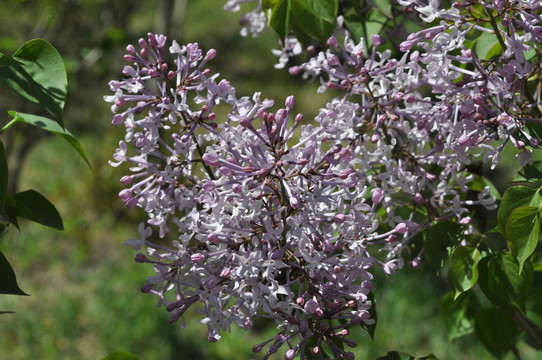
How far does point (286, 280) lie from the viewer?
2.72 feet

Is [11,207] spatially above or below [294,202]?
below

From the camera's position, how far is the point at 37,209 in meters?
0.91

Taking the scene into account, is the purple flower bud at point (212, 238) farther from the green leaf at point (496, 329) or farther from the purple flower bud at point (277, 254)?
the green leaf at point (496, 329)

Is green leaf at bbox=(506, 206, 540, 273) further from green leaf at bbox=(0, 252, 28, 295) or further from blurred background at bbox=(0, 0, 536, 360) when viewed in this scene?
blurred background at bbox=(0, 0, 536, 360)

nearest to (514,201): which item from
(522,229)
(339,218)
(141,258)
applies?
(522,229)

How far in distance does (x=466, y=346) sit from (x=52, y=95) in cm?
255

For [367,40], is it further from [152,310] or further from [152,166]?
[152,310]

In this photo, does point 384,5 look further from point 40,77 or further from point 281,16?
point 40,77

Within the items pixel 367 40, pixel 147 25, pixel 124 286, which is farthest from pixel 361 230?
pixel 147 25

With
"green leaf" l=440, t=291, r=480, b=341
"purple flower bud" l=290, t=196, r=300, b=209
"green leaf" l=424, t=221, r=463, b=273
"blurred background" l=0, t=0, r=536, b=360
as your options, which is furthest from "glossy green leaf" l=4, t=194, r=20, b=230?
"blurred background" l=0, t=0, r=536, b=360

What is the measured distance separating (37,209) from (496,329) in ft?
2.94

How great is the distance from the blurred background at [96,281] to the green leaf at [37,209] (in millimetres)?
1254

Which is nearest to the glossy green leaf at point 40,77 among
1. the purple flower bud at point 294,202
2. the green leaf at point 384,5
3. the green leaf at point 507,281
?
the purple flower bud at point 294,202

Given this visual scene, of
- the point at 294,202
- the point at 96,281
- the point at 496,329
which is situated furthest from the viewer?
the point at 96,281
